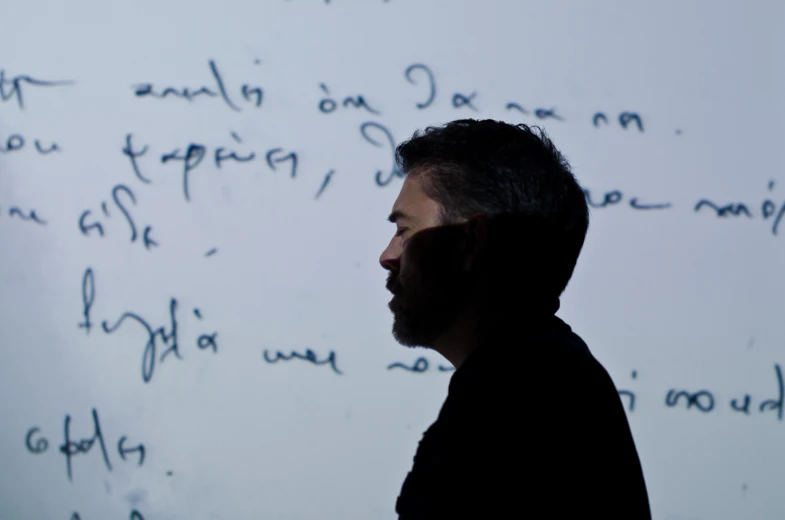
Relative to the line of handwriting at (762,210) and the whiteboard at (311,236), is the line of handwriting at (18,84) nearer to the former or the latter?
the whiteboard at (311,236)

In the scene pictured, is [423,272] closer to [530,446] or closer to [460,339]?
[460,339]

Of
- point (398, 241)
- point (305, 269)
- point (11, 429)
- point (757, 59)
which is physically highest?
point (757, 59)

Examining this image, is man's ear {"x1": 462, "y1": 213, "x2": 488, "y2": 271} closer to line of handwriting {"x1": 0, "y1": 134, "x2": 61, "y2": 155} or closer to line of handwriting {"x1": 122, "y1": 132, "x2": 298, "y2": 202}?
line of handwriting {"x1": 122, "y1": 132, "x2": 298, "y2": 202}

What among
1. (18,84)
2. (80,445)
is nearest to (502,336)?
(80,445)

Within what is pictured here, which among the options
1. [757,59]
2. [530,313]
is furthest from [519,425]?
[757,59]

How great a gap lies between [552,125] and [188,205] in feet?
2.06

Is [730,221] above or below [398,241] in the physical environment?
above

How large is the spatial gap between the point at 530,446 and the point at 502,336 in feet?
0.49

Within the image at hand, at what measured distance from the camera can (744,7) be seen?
1413mm

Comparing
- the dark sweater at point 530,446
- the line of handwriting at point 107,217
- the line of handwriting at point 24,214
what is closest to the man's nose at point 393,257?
the dark sweater at point 530,446

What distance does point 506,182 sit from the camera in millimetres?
834

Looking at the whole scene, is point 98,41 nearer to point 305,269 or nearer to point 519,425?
point 305,269

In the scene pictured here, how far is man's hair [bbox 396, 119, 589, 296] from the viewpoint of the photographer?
32.7 inches

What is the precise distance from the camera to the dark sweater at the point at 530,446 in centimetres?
64
